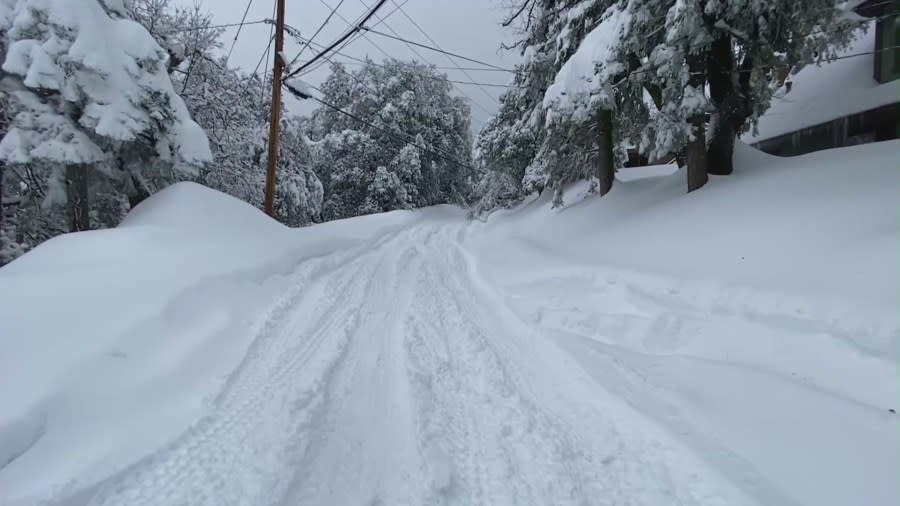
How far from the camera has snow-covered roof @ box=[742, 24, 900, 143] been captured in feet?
29.0

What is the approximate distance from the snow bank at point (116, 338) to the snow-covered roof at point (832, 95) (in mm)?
11111

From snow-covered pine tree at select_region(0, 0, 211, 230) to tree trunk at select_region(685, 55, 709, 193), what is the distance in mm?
9246

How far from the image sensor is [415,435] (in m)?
2.66

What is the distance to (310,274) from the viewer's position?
7.46 meters

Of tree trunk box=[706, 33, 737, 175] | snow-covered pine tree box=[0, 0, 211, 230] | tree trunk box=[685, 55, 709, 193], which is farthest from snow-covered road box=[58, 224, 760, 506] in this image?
tree trunk box=[706, 33, 737, 175]

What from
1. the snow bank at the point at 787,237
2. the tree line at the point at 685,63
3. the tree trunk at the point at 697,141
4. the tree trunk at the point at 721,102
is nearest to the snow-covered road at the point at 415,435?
the snow bank at the point at 787,237

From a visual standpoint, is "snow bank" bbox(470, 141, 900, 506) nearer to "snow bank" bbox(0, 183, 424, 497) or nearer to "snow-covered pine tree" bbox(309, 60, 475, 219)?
"snow bank" bbox(0, 183, 424, 497)

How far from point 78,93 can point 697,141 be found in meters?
10.2

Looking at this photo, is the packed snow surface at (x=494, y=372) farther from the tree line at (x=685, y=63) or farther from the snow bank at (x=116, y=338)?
the tree line at (x=685, y=63)

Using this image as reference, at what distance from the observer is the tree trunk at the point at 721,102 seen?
6.94 metres

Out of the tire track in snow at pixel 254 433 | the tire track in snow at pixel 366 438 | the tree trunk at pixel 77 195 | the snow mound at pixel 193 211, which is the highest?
the tree trunk at pixel 77 195

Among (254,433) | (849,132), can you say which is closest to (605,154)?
(849,132)

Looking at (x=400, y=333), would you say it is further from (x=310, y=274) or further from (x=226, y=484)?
(x=310, y=274)

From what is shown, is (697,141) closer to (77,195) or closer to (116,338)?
(116,338)
